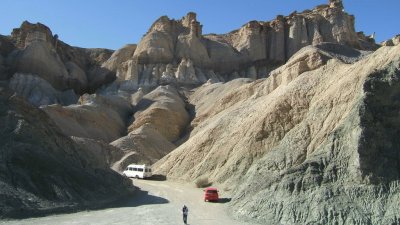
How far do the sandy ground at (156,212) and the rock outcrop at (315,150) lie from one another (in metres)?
1.75

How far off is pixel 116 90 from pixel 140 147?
103 ft

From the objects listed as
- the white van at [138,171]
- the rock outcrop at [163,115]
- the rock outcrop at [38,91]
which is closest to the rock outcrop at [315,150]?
the white van at [138,171]

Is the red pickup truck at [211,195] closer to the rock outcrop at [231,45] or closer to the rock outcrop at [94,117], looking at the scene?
the rock outcrop at [94,117]

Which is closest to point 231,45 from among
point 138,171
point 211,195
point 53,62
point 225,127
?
point 53,62

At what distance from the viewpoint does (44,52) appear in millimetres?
91688

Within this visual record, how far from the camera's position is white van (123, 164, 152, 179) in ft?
163

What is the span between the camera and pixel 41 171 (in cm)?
3116

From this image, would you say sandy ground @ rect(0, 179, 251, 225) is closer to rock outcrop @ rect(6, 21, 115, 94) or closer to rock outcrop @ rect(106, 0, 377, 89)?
rock outcrop @ rect(6, 21, 115, 94)

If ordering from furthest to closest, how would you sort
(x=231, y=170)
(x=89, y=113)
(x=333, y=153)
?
(x=89, y=113) → (x=231, y=170) → (x=333, y=153)

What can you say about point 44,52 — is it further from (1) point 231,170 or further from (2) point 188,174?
(1) point 231,170

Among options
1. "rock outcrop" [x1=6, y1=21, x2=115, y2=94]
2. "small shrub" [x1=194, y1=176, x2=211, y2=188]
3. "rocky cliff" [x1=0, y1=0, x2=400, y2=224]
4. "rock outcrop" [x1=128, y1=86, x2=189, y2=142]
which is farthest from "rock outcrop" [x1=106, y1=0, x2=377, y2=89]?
"small shrub" [x1=194, y1=176, x2=211, y2=188]

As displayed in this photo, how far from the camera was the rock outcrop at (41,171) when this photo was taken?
92.4ft

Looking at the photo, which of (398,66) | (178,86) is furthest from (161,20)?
(398,66)

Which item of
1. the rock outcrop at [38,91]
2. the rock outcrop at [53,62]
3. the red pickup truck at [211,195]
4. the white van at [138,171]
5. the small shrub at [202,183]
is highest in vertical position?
the rock outcrop at [53,62]
